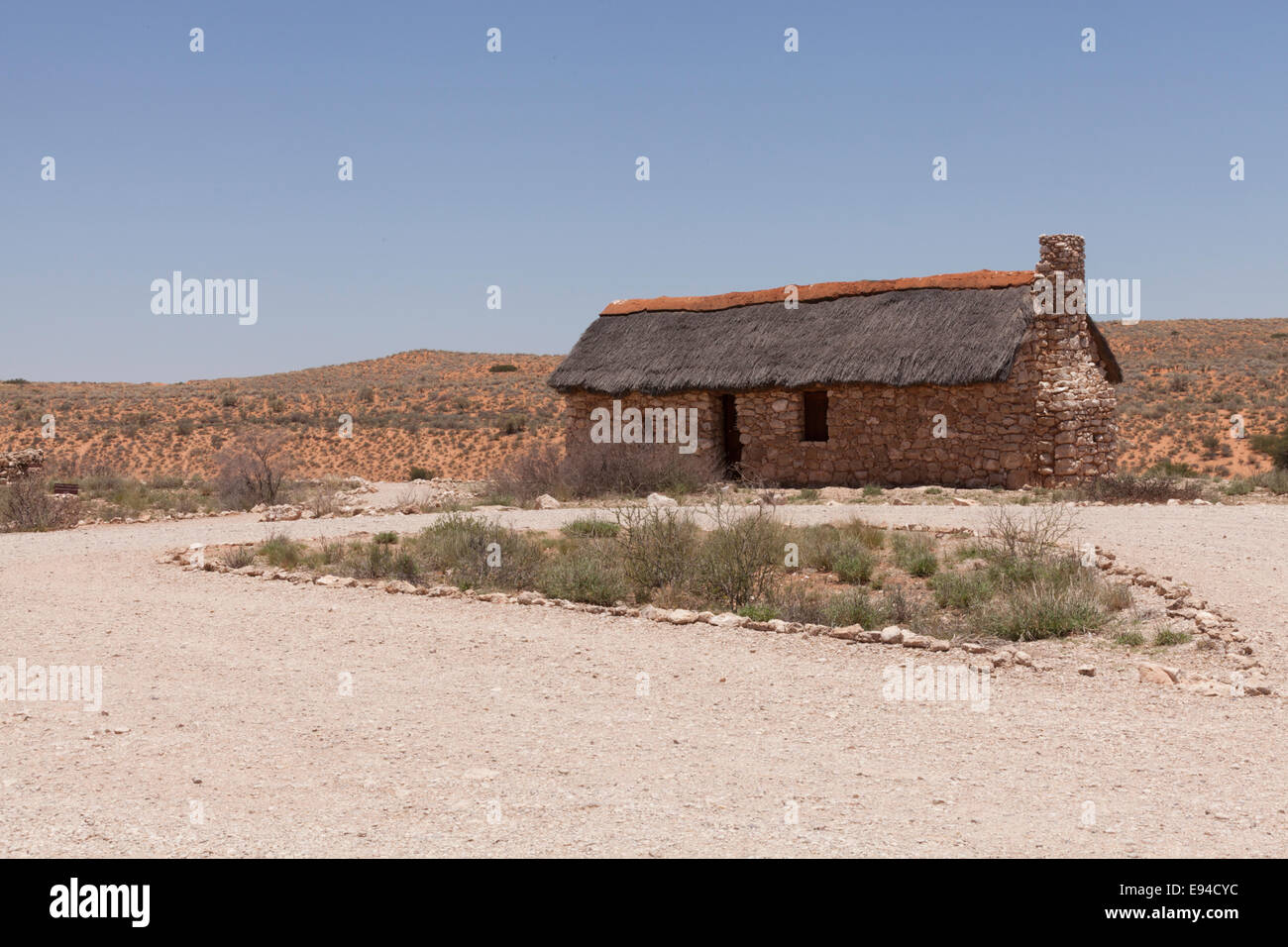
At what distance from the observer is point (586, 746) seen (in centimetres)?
507

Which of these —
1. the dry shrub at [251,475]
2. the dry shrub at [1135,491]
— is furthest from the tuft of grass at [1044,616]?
the dry shrub at [251,475]

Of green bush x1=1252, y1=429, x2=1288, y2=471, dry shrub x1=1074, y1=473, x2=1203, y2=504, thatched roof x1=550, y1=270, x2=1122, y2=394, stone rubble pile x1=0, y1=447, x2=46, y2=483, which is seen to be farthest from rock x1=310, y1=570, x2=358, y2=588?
green bush x1=1252, y1=429, x2=1288, y2=471

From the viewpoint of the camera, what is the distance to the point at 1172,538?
1074cm

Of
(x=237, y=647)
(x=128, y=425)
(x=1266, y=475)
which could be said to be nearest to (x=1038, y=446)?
(x=1266, y=475)

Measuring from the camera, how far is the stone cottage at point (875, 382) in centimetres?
1711

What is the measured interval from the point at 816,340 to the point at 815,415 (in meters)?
1.76

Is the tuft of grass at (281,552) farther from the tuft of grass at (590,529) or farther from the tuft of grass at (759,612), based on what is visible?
the tuft of grass at (759,612)

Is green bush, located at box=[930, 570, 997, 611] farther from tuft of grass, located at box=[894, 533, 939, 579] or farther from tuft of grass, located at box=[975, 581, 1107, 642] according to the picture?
tuft of grass, located at box=[894, 533, 939, 579]

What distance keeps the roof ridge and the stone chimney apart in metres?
0.43

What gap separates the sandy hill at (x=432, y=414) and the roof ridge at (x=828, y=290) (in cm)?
754

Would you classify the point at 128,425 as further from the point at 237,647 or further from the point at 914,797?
the point at 914,797

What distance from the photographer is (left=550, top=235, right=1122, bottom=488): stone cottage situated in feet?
56.1

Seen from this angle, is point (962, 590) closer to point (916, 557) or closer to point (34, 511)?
point (916, 557)

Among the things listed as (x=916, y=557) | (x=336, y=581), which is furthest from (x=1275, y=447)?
(x=336, y=581)
